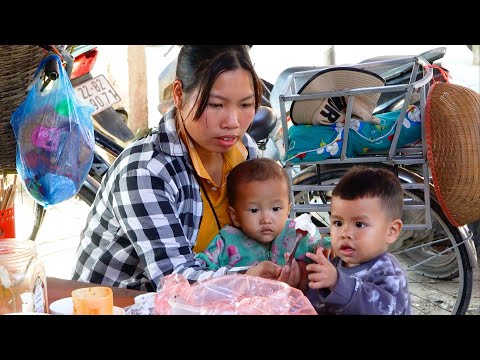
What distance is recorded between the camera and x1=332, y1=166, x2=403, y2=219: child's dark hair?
1.50 m

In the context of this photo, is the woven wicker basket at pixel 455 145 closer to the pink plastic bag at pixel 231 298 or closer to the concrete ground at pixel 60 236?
the concrete ground at pixel 60 236

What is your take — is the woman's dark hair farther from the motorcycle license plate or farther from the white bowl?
the motorcycle license plate

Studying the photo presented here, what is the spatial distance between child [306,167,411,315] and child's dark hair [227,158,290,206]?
30 centimetres

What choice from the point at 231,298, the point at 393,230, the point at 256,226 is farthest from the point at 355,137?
the point at 231,298

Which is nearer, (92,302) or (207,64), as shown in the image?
(92,302)

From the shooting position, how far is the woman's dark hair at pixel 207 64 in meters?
1.61

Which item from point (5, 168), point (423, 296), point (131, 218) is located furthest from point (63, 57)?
point (423, 296)

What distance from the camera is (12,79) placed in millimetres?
1979

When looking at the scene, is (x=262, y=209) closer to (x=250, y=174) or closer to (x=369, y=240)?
(x=250, y=174)

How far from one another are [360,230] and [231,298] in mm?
440

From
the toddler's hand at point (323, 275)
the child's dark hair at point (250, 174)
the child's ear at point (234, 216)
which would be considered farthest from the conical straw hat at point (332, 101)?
the toddler's hand at point (323, 275)

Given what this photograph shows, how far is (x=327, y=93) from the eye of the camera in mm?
2383

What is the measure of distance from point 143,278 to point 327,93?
1.05 m

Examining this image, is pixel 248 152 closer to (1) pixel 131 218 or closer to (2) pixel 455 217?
(1) pixel 131 218
